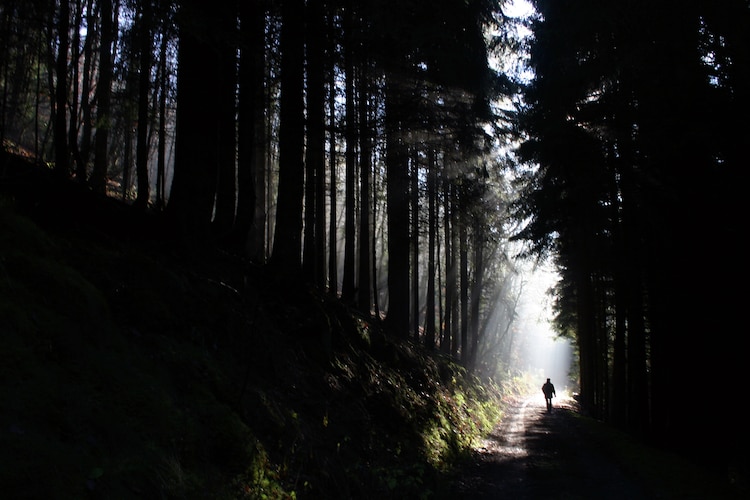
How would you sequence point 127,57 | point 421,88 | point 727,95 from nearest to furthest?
point 727,95, point 127,57, point 421,88

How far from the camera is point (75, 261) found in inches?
221

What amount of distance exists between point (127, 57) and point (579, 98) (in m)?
10.3

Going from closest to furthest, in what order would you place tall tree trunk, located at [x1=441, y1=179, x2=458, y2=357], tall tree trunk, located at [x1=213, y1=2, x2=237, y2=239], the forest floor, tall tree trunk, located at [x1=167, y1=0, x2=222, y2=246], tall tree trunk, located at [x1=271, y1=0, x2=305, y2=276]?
the forest floor
tall tree trunk, located at [x1=167, y1=0, x2=222, y2=246]
tall tree trunk, located at [x1=213, y1=2, x2=237, y2=239]
tall tree trunk, located at [x1=271, y1=0, x2=305, y2=276]
tall tree trunk, located at [x1=441, y1=179, x2=458, y2=357]

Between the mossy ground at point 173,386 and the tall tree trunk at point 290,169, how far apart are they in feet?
2.05

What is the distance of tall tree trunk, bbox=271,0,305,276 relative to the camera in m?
10.3

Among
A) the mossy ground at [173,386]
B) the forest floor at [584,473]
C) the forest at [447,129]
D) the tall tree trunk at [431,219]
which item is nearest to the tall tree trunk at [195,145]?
the forest at [447,129]

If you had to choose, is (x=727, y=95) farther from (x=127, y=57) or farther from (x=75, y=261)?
(x=127, y=57)

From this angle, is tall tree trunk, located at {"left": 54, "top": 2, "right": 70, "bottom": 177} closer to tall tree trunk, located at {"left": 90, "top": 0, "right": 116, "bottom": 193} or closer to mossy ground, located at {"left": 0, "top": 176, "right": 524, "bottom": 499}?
mossy ground, located at {"left": 0, "top": 176, "right": 524, "bottom": 499}

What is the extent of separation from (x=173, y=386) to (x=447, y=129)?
10711 millimetres

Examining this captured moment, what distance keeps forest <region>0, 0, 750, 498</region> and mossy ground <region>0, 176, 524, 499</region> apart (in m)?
0.33

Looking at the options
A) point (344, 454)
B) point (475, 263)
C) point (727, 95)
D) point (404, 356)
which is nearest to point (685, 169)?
point (727, 95)

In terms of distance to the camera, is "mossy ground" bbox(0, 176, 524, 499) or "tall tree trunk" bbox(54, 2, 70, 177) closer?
"mossy ground" bbox(0, 176, 524, 499)

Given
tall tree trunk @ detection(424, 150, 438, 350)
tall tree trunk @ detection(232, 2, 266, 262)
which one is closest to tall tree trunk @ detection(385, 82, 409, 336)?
tall tree trunk @ detection(424, 150, 438, 350)

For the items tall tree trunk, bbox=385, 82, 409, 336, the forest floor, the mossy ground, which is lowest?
the forest floor
